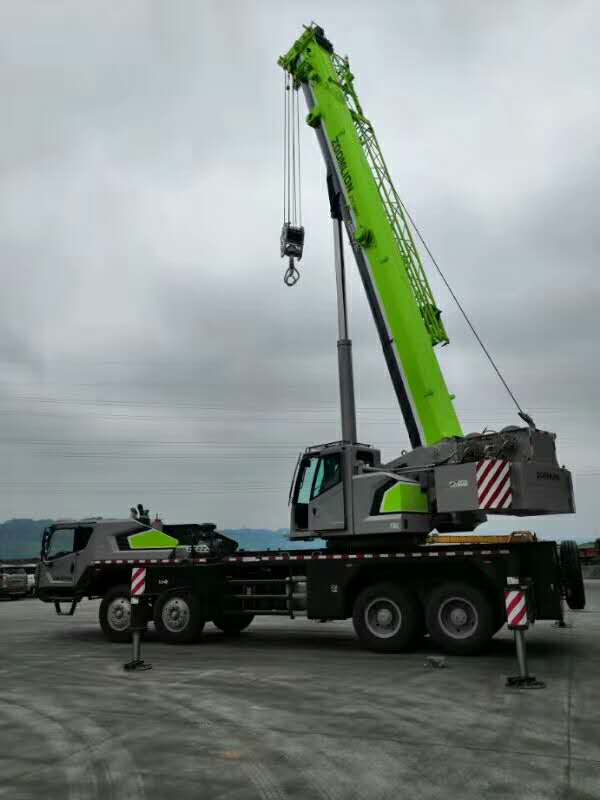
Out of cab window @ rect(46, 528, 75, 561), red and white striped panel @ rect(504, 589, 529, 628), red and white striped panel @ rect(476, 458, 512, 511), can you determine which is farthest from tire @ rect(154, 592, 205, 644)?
red and white striped panel @ rect(504, 589, 529, 628)

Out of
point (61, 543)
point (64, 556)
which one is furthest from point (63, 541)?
point (64, 556)

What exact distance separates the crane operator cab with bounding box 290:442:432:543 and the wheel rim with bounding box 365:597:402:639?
123 centimetres

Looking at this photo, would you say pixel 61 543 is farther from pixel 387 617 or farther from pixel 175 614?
pixel 387 617

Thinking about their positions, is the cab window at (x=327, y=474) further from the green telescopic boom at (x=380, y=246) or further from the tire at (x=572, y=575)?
the tire at (x=572, y=575)

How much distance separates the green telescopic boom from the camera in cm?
1359

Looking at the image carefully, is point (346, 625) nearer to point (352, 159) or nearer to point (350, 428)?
point (350, 428)

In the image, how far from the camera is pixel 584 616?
18.0 meters

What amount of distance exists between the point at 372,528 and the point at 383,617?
1589 mm

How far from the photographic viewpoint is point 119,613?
1465 centimetres

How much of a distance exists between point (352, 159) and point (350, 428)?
6.12 m

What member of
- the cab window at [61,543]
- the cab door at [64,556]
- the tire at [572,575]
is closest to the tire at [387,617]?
the tire at [572,575]

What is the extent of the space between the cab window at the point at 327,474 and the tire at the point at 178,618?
342 centimetres

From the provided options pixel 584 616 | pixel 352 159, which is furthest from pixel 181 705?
pixel 584 616

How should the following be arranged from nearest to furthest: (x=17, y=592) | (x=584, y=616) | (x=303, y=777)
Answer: (x=303, y=777)
(x=584, y=616)
(x=17, y=592)
